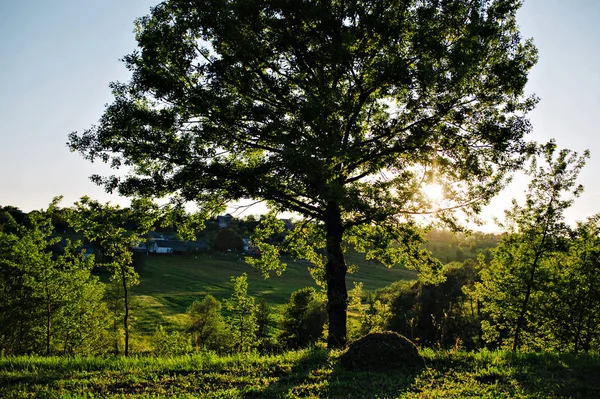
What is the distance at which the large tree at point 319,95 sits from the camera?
12.4 metres

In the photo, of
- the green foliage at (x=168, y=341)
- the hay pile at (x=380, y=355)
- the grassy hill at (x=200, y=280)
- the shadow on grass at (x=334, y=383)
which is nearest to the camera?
the shadow on grass at (x=334, y=383)

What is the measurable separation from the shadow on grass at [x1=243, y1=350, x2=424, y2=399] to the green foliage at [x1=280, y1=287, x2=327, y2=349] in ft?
161

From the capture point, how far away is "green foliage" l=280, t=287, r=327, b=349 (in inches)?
2322

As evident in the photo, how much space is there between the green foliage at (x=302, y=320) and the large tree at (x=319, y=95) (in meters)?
45.6

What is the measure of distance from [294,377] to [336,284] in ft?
19.9

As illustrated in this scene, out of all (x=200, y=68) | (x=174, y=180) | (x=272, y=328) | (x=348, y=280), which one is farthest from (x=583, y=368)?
(x=348, y=280)

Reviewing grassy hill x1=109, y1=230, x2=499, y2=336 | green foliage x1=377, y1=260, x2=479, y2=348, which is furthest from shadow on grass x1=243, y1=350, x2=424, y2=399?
grassy hill x1=109, y1=230, x2=499, y2=336

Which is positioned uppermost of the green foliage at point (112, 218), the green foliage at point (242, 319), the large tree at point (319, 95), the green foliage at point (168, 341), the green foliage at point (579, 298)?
the large tree at point (319, 95)

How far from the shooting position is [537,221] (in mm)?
20781

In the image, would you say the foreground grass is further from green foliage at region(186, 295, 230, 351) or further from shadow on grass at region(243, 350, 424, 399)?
green foliage at region(186, 295, 230, 351)

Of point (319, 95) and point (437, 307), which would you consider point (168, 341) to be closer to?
point (437, 307)

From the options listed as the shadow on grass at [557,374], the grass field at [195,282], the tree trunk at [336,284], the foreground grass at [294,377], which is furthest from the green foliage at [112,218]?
the grass field at [195,282]

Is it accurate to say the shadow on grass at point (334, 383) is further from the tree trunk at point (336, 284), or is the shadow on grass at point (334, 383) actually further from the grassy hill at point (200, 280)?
the grassy hill at point (200, 280)

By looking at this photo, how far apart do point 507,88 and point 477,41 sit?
192cm
